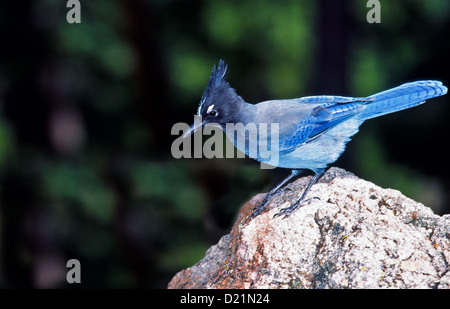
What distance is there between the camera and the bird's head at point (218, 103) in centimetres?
308

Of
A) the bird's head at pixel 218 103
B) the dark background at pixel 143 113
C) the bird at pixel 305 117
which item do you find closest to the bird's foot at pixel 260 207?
the bird at pixel 305 117

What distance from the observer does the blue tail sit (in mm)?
3129

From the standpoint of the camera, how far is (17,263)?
23.7 ft

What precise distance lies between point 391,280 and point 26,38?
17.8 feet

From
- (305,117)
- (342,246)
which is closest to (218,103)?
(305,117)

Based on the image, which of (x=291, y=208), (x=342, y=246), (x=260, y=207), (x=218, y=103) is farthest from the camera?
(x=260, y=207)

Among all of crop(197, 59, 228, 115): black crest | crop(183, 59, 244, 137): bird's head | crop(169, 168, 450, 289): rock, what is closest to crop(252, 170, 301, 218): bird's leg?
crop(169, 168, 450, 289): rock

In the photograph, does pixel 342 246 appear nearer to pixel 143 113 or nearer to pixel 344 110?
pixel 344 110

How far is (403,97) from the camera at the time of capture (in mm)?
3215

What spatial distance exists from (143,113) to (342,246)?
4.92 metres

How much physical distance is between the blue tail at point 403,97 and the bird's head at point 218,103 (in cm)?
70

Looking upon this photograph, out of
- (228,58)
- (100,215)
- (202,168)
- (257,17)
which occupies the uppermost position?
(257,17)

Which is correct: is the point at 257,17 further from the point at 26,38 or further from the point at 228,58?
the point at 26,38

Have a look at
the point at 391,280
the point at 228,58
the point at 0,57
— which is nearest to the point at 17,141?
the point at 0,57
